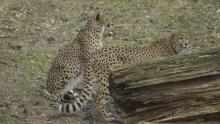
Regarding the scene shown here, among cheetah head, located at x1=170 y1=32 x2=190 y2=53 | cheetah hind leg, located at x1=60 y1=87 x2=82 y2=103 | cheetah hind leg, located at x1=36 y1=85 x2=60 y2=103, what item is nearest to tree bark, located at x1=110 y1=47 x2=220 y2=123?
cheetah hind leg, located at x1=60 y1=87 x2=82 y2=103

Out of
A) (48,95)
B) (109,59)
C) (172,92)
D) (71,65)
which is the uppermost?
(172,92)

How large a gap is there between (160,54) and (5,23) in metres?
3.85

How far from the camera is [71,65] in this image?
26.5ft

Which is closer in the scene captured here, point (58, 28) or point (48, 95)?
point (48, 95)

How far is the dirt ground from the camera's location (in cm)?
805

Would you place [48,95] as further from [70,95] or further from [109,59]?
[109,59]

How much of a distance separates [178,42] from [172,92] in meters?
3.61

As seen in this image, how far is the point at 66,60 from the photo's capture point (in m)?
8.12

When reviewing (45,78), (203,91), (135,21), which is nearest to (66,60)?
(45,78)

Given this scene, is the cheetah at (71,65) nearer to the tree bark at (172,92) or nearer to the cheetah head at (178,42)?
the cheetah head at (178,42)

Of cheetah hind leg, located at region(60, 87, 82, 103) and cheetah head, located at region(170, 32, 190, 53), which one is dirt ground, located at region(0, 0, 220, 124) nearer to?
cheetah hind leg, located at region(60, 87, 82, 103)

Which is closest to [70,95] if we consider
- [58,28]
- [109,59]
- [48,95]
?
[48,95]

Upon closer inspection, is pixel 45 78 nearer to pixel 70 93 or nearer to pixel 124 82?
pixel 70 93

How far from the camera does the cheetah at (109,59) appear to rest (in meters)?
7.22
